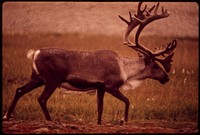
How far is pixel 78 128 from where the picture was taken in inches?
334

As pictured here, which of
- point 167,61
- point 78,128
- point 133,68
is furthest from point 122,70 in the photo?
point 78,128

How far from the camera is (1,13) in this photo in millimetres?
10641

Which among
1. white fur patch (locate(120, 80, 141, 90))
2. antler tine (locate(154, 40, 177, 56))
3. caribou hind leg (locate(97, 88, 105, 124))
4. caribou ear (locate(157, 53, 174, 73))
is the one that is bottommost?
caribou hind leg (locate(97, 88, 105, 124))

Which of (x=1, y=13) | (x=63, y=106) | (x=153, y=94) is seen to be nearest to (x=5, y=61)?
(x=1, y=13)

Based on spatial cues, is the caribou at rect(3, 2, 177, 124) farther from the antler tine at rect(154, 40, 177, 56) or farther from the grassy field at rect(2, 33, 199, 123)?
the grassy field at rect(2, 33, 199, 123)

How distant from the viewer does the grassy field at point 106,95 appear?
387 inches

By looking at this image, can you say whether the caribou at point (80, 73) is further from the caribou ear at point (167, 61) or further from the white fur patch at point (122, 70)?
the caribou ear at point (167, 61)

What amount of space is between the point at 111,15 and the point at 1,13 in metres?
2.21

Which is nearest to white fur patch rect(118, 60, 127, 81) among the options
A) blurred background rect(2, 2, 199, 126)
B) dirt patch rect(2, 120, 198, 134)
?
dirt patch rect(2, 120, 198, 134)

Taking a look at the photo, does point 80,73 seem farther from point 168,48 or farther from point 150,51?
point 168,48

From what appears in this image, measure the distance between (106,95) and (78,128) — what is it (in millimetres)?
2039

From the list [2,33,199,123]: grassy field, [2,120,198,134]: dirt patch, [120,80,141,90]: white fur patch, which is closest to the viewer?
[2,120,198,134]: dirt patch

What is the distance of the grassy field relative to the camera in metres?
9.83

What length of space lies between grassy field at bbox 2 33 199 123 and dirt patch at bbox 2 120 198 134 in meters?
0.55
